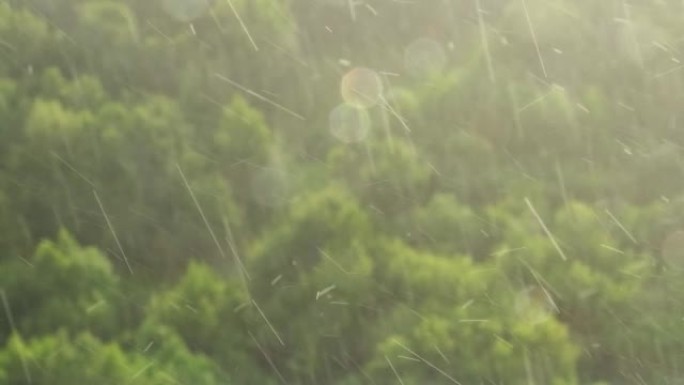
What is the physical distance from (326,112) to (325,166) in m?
0.76

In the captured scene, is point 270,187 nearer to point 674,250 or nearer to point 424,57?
point 424,57

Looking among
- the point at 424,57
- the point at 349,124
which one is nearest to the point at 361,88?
the point at 349,124

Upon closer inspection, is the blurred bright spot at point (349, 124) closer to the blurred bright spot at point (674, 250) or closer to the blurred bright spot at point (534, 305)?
the blurred bright spot at point (534, 305)

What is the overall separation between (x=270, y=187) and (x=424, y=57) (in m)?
2.18

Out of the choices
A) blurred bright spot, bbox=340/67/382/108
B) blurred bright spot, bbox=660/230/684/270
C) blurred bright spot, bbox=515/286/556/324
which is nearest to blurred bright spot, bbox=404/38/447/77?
blurred bright spot, bbox=340/67/382/108

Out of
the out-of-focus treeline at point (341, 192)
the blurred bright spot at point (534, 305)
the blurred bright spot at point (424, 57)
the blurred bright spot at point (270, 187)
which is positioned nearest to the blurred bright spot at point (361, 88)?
the out-of-focus treeline at point (341, 192)

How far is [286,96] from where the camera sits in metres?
7.68

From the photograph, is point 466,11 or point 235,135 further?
point 466,11

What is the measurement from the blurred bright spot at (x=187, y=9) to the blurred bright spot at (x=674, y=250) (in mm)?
3987

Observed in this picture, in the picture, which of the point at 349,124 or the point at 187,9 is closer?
the point at 349,124

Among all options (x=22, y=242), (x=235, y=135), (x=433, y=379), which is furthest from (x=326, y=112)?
(x=433, y=379)

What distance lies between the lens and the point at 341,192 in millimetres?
6273

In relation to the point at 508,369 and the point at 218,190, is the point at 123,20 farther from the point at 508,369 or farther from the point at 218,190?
the point at 508,369

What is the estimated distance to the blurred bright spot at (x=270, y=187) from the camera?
6.50 meters
